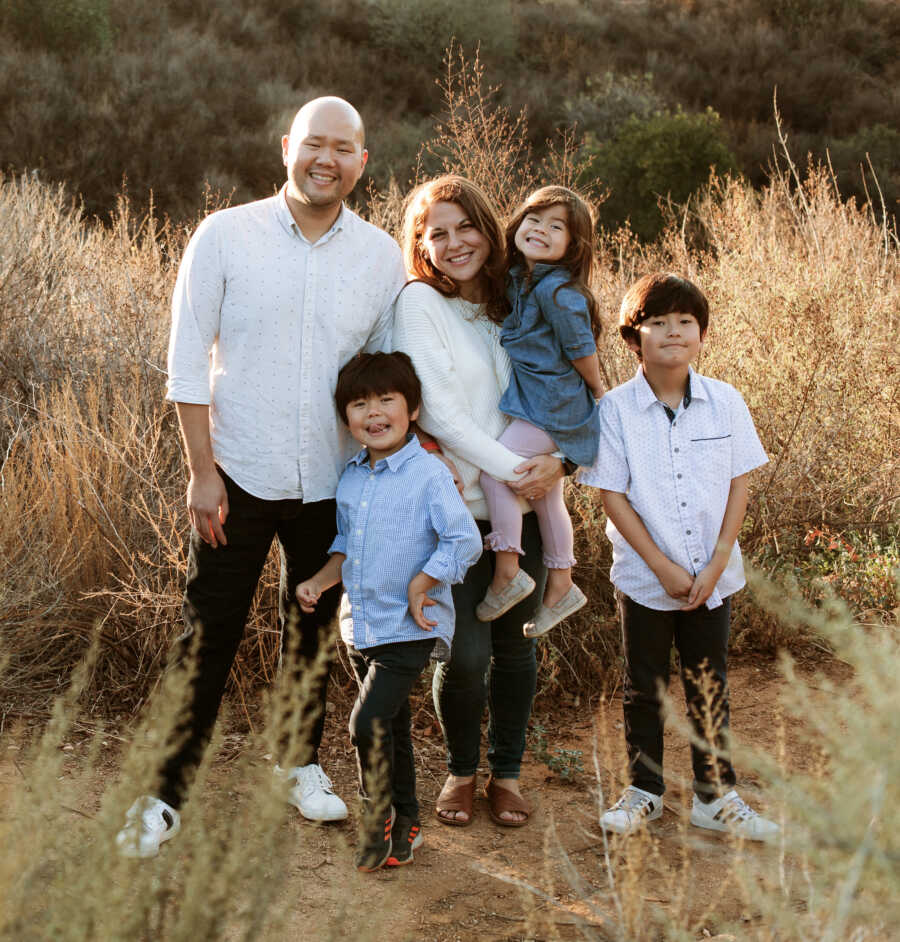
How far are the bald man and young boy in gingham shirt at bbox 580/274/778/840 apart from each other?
0.80 metres

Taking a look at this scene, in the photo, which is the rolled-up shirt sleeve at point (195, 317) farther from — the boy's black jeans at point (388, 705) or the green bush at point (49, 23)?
the green bush at point (49, 23)

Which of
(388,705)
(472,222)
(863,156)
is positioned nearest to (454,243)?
(472,222)

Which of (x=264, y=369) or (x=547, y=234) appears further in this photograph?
(x=547, y=234)

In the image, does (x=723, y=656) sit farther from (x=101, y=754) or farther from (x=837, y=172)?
(x=837, y=172)

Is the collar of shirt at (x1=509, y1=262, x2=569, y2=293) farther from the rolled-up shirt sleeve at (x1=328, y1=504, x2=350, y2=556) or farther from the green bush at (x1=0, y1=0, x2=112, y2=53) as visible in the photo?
the green bush at (x1=0, y1=0, x2=112, y2=53)

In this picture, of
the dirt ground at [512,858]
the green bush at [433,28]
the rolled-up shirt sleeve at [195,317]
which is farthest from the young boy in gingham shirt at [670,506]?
the green bush at [433,28]

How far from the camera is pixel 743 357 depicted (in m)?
5.54

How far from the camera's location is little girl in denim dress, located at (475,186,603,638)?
2.93 metres

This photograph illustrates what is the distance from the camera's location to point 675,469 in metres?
3.04

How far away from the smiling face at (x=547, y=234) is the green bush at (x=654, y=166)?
33.9 ft

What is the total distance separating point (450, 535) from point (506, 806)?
1049 mm

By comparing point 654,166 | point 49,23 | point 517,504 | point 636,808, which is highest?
point 49,23

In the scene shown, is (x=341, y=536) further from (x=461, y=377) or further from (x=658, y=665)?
(x=658, y=665)

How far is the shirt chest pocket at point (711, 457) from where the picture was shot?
120 inches
